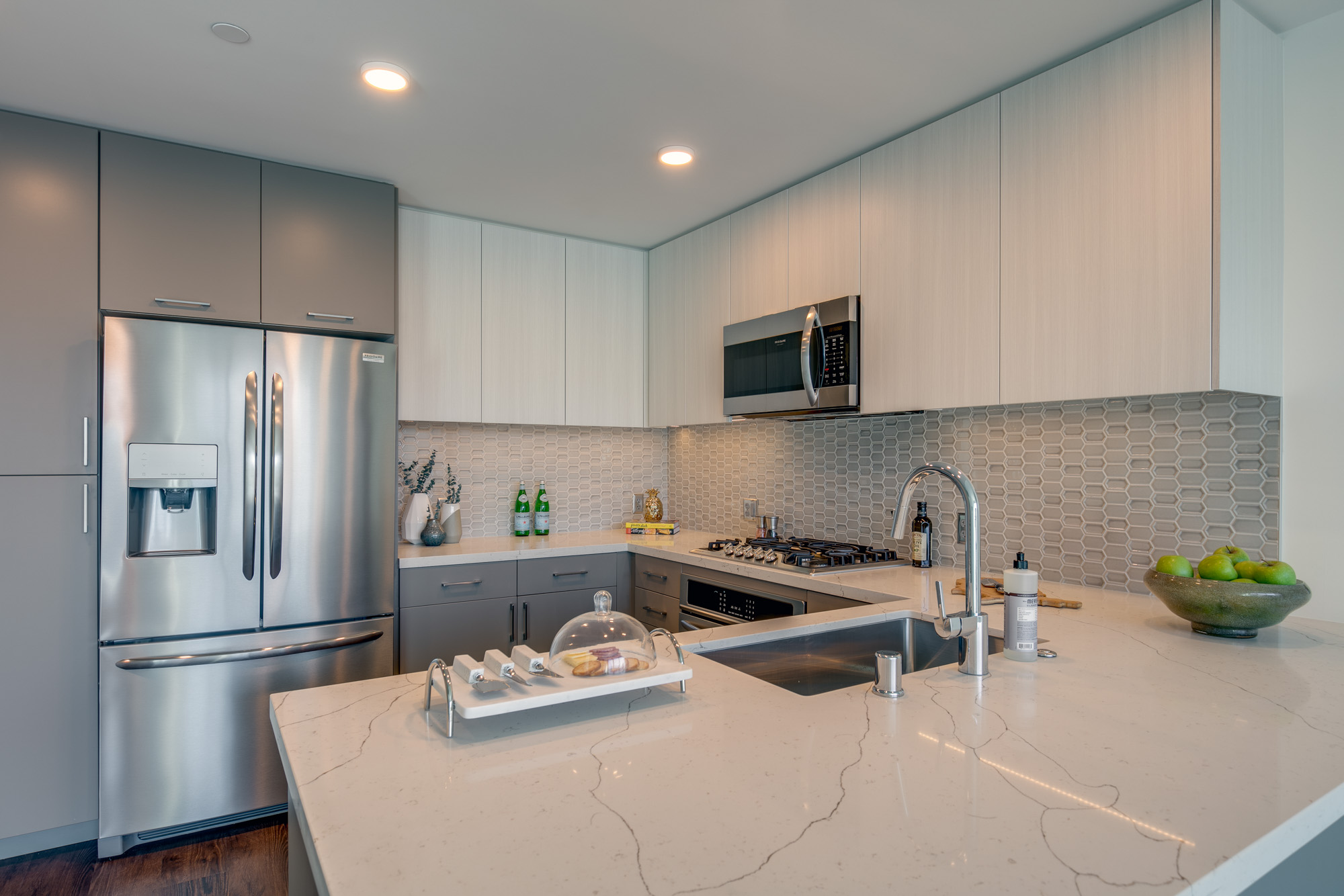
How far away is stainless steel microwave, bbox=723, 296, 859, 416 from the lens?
259 centimetres

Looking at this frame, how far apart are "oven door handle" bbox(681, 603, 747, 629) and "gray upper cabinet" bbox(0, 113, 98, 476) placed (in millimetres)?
2135

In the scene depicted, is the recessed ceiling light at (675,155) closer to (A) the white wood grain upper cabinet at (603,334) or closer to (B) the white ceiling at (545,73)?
(B) the white ceiling at (545,73)

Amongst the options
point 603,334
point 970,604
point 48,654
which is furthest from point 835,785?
point 603,334

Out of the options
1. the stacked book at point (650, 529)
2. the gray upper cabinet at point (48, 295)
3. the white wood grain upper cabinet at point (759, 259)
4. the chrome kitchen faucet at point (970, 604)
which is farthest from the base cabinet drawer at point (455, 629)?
the chrome kitchen faucet at point (970, 604)

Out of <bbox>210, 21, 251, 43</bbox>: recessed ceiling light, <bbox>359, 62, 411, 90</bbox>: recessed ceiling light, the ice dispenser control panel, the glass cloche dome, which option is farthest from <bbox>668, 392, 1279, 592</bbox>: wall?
<bbox>210, 21, 251, 43</bbox>: recessed ceiling light

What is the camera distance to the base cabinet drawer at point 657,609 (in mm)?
3047

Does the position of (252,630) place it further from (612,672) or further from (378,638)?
(612,672)

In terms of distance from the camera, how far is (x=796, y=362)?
2.75m

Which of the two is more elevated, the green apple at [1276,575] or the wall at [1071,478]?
the wall at [1071,478]

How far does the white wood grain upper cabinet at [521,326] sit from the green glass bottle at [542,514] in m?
0.42

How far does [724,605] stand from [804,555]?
42 centimetres

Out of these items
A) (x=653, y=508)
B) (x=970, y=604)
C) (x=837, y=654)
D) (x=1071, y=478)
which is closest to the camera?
(x=970, y=604)

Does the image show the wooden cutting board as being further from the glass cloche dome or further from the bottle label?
the glass cloche dome

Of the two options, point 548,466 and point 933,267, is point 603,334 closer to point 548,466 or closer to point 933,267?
point 548,466
